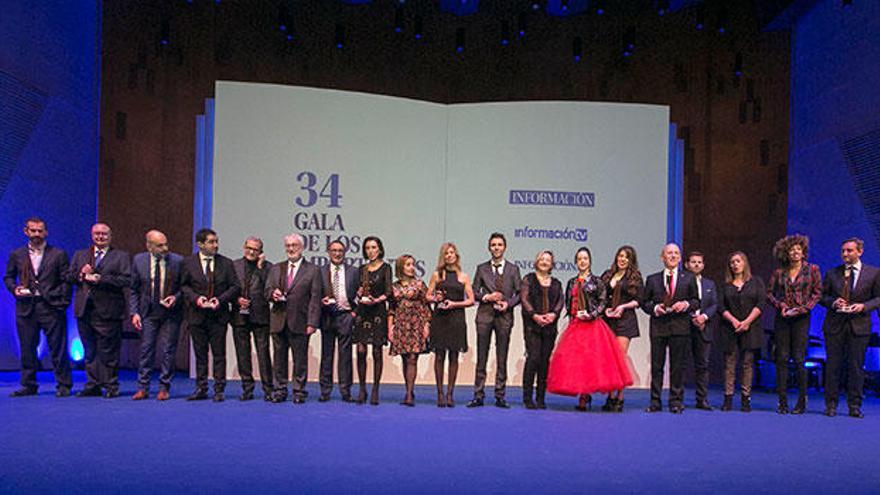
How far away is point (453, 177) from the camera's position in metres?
9.94

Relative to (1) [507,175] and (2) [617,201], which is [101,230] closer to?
(1) [507,175]

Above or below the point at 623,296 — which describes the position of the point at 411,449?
below

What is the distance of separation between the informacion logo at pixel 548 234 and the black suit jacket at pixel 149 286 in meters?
4.05

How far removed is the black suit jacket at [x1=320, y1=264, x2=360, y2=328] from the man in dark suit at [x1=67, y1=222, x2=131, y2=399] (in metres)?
1.72

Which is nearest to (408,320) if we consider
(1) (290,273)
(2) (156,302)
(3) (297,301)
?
(3) (297,301)

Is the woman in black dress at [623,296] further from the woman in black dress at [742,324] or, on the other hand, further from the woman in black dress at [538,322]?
the woman in black dress at [742,324]

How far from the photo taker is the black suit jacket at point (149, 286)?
7.33m

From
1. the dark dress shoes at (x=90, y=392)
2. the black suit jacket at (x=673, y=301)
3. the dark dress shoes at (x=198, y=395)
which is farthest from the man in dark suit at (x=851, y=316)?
the dark dress shoes at (x=90, y=392)

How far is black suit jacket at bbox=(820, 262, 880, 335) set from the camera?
7.34 meters

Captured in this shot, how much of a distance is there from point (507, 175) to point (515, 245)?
85cm

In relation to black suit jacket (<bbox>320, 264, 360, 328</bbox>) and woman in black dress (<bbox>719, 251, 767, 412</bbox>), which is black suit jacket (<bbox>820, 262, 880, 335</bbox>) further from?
black suit jacket (<bbox>320, 264, 360, 328</bbox>)

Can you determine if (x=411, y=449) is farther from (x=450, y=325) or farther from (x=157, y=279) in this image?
(x=157, y=279)

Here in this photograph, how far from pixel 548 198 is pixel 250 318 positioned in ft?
13.3

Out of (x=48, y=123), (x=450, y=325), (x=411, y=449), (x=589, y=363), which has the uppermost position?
(x=48, y=123)
